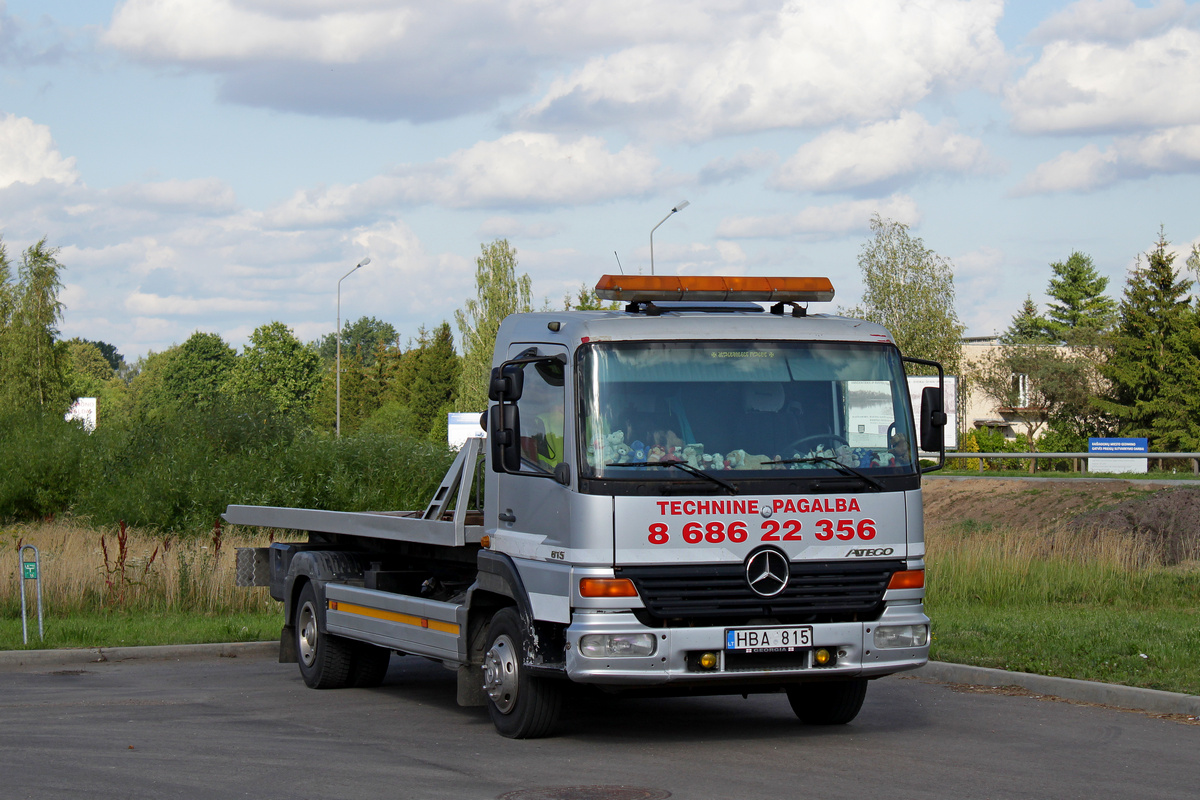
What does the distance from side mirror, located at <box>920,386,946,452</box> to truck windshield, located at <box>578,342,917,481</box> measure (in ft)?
0.53

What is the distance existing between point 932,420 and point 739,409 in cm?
134

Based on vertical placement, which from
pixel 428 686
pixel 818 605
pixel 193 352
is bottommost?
pixel 428 686

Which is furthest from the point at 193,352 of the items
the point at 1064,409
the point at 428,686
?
the point at 428,686

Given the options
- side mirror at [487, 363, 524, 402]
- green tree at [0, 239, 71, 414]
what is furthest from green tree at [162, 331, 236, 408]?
side mirror at [487, 363, 524, 402]

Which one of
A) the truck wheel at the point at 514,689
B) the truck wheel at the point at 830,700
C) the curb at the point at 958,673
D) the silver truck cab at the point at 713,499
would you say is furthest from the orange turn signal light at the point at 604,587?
the curb at the point at 958,673

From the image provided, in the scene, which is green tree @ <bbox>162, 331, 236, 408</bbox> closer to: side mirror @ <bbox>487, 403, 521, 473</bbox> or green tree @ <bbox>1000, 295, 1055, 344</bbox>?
green tree @ <bbox>1000, 295, 1055, 344</bbox>

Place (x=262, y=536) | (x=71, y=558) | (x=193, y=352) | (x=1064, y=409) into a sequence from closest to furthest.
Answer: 1. (x=71, y=558)
2. (x=262, y=536)
3. (x=1064, y=409)
4. (x=193, y=352)

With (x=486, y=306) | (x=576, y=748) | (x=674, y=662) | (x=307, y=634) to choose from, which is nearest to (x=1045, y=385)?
(x=486, y=306)

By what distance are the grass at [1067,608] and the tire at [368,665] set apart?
492cm

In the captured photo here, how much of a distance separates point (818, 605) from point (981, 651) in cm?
439

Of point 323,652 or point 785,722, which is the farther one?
point 323,652

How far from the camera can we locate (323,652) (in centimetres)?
1152

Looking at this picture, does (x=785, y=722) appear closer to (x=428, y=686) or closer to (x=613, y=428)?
(x=613, y=428)

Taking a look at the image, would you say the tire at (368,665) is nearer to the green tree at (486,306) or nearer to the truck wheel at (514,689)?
the truck wheel at (514,689)
